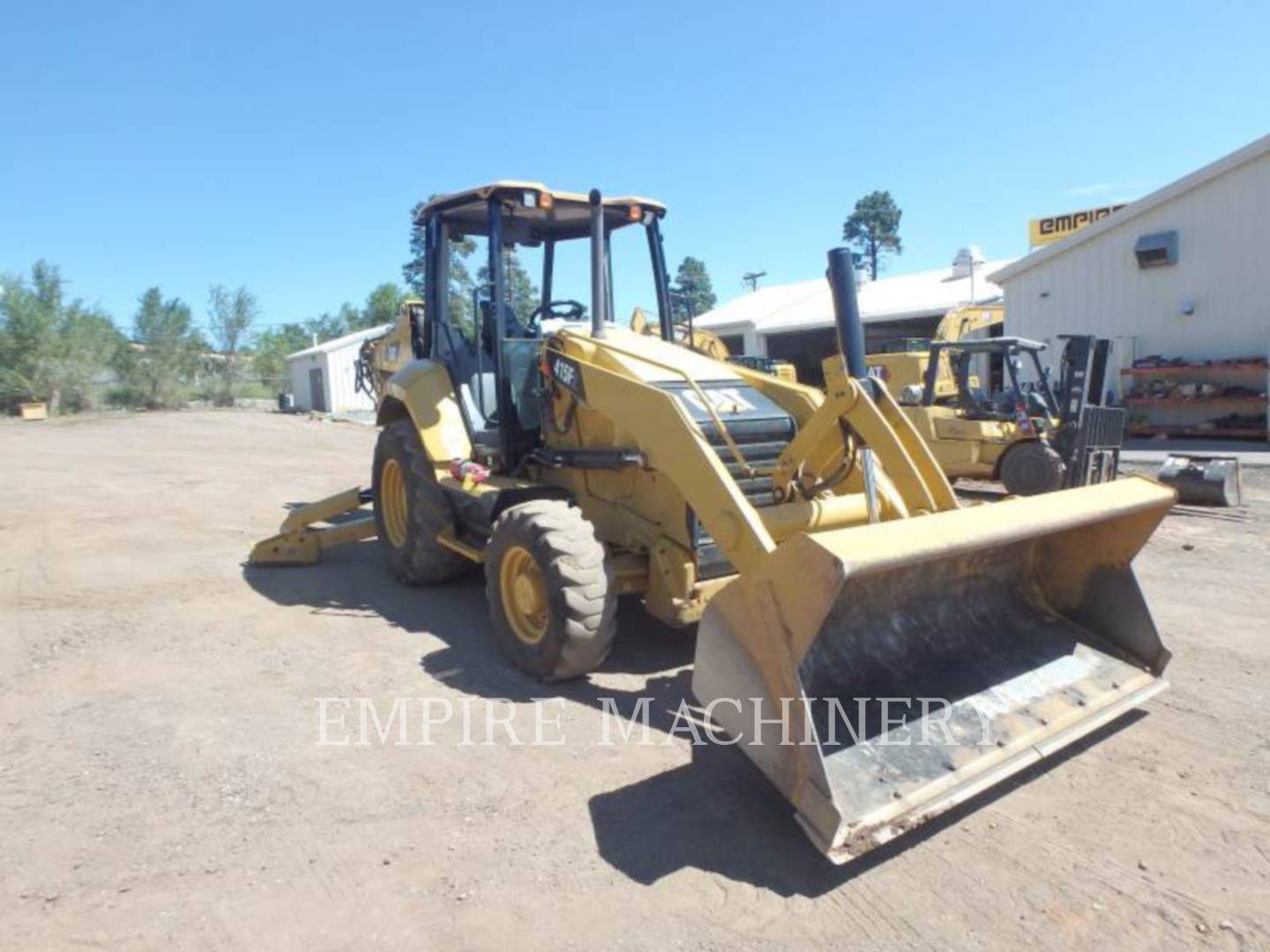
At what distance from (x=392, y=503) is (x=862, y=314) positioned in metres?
19.5

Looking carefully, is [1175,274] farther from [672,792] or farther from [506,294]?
[672,792]

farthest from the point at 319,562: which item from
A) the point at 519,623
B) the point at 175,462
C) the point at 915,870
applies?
the point at 175,462

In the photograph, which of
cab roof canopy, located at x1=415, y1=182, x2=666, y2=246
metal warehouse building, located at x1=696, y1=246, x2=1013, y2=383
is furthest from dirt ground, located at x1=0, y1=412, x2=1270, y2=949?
metal warehouse building, located at x1=696, y1=246, x2=1013, y2=383

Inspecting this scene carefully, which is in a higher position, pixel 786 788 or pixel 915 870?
pixel 786 788

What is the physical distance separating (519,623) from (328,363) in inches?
1231

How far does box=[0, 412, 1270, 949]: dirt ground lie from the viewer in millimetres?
2713

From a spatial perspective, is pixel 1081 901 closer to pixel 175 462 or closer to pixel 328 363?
pixel 175 462

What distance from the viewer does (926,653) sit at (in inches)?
154

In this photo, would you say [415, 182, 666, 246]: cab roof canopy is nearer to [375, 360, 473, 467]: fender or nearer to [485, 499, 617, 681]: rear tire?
[375, 360, 473, 467]: fender

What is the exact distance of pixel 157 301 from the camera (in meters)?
34.2

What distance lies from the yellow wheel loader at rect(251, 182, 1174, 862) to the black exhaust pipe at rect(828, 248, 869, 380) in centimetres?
1

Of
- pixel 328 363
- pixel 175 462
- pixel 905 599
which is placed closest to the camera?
pixel 905 599

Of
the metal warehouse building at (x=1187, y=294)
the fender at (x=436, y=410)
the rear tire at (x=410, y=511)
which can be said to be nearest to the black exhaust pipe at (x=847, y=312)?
the fender at (x=436, y=410)

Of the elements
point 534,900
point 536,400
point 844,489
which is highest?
point 536,400
